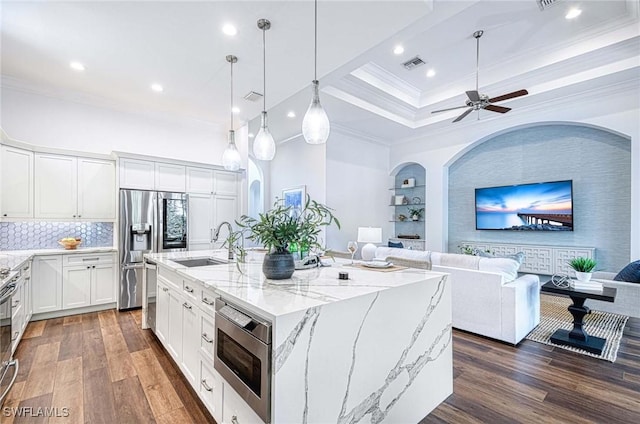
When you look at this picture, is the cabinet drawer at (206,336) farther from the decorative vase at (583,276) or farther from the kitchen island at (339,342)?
the decorative vase at (583,276)

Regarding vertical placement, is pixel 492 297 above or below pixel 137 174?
below

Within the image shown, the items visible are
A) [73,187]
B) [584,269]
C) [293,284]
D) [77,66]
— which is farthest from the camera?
[73,187]

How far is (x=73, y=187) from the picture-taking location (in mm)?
4105

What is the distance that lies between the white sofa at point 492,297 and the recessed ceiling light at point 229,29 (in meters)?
2.65

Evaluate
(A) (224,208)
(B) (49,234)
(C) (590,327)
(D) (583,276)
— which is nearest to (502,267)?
(D) (583,276)

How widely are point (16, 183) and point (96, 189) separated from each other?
2.70ft

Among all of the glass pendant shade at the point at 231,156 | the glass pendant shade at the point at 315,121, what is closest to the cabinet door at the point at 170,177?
the glass pendant shade at the point at 231,156

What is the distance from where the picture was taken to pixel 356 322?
59.3 inches

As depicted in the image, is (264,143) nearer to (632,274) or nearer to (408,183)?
(632,274)

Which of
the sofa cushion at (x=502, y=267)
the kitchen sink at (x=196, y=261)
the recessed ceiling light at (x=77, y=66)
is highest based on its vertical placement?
the recessed ceiling light at (x=77, y=66)

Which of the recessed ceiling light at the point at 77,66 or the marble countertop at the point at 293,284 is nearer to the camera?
Result: the marble countertop at the point at 293,284

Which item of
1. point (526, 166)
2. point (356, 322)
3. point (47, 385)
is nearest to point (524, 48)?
point (526, 166)

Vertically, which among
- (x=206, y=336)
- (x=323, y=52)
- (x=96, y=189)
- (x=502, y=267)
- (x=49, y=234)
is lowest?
(x=206, y=336)

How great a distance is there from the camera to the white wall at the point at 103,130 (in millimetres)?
3945
